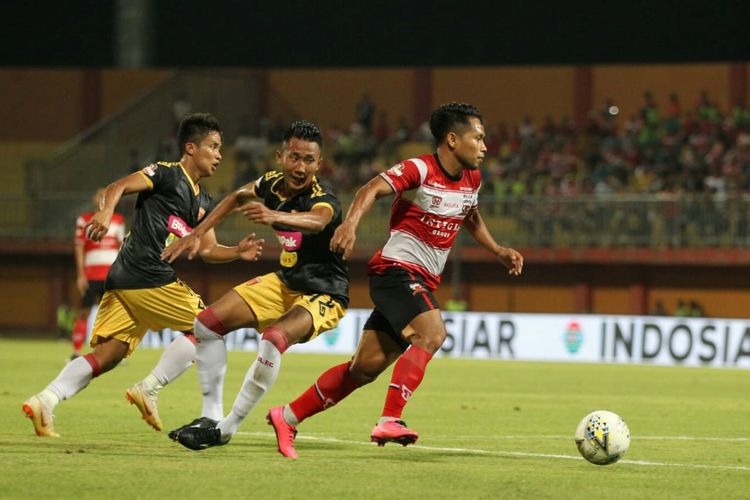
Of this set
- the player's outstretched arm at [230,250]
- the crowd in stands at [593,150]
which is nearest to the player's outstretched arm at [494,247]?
the player's outstretched arm at [230,250]

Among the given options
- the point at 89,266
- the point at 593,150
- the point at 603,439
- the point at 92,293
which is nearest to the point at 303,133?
the point at 603,439

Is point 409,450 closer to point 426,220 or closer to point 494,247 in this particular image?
point 494,247

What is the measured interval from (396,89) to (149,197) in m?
30.0

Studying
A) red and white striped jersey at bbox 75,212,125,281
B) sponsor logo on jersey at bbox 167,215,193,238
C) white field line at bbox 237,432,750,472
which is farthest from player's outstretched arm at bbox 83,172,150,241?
red and white striped jersey at bbox 75,212,125,281

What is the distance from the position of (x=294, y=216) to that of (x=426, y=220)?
98 cm

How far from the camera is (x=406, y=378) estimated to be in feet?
28.3

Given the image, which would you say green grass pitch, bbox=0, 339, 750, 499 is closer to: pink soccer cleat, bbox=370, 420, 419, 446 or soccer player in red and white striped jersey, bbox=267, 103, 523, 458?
pink soccer cleat, bbox=370, 420, 419, 446

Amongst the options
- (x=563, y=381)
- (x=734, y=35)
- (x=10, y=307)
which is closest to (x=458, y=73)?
(x=734, y=35)

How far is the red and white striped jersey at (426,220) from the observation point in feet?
29.2

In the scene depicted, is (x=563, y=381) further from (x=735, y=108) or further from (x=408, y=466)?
(x=735, y=108)

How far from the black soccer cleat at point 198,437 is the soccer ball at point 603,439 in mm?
2323

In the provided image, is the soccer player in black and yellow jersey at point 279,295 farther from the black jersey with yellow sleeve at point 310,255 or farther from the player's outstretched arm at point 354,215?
the player's outstretched arm at point 354,215

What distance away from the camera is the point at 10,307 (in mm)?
39344

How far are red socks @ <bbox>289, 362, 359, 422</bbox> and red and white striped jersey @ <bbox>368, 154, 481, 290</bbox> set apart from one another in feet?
2.35
